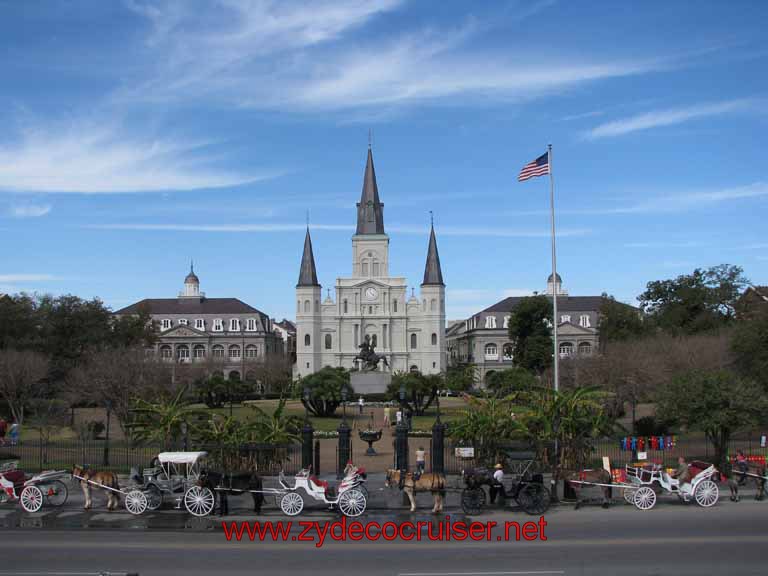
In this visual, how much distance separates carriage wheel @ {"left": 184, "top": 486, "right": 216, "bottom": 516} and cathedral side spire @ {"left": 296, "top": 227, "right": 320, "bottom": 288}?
3475 inches

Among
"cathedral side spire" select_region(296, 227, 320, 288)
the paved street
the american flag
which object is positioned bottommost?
the paved street

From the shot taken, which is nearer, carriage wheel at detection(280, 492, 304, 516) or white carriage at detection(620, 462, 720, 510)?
carriage wheel at detection(280, 492, 304, 516)

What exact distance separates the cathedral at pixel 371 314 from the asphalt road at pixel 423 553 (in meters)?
89.0

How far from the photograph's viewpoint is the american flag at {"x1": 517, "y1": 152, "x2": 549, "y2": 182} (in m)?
30.5

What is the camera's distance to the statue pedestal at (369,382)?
6216 centimetres

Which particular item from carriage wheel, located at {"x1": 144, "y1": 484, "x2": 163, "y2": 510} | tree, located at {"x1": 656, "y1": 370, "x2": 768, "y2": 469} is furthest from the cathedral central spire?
carriage wheel, located at {"x1": 144, "y1": 484, "x2": 163, "y2": 510}

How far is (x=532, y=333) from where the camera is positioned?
84.6m

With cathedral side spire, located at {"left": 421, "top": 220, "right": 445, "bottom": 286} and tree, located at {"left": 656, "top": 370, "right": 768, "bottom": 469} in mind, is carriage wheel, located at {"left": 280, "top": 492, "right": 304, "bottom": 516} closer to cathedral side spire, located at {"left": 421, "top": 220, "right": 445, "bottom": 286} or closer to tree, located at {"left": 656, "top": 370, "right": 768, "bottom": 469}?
tree, located at {"left": 656, "top": 370, "right": 768, "bottom": 469}

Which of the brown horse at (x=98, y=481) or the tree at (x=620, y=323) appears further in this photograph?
the tree at (x=620, y=323)

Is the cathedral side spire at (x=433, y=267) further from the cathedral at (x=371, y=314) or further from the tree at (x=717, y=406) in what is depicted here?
the tree at (x=717, y=406)

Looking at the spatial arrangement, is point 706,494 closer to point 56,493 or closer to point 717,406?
point 717,406

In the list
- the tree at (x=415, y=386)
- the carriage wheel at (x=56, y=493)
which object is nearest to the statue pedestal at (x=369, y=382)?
the tree at (x=415, y=386)

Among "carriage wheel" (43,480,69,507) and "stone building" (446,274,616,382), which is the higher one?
"stone building" (446,274,616,382)

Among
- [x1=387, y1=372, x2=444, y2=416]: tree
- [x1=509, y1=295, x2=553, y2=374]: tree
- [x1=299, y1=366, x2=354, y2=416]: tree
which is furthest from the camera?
[x1=509, y1=295, x2=553, y2=374]: tree
